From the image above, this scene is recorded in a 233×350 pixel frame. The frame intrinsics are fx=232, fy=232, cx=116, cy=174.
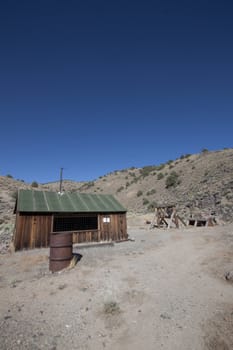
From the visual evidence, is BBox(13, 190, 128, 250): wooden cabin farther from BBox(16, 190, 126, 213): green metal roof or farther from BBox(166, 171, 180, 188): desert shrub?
BBox(166, 171, 180, 188): desert shrub

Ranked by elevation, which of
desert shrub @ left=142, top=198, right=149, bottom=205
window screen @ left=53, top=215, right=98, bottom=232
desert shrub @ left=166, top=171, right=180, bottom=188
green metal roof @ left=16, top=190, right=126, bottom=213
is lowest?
window screen @ left=53, top=215, right=98, bottom=232

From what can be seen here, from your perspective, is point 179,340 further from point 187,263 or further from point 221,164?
point 221,164

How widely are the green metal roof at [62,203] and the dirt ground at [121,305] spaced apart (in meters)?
5.06

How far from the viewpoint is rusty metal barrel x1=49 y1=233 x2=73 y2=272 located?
9.67 m

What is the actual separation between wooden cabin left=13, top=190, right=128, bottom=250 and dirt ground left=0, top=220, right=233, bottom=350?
3.87m

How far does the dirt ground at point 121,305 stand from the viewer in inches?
186

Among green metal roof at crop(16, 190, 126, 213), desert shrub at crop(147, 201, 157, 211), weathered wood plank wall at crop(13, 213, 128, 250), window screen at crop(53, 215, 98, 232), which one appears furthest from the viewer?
desert shrub at crop(147, 201, 157, 211)

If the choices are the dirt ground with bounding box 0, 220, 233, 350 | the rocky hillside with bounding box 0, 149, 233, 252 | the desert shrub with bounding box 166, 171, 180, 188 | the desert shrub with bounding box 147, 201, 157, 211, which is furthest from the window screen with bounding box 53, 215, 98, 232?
the desert shrub with bounding box 166, 171, 180, 188

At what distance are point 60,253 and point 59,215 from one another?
6467 millimetres

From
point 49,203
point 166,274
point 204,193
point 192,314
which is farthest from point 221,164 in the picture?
point 192,314

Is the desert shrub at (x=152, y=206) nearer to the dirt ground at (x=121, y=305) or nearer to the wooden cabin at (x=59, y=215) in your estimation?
the wooden cabin at (x=59, y=215)

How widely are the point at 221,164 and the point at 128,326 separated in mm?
40102

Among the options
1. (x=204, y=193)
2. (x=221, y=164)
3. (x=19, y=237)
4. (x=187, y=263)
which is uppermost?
(x=221, y=164)

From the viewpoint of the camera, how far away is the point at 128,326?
17.2ft
